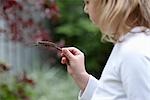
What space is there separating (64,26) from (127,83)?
7439 mm

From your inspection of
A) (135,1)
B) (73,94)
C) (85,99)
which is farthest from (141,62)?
(73,94)

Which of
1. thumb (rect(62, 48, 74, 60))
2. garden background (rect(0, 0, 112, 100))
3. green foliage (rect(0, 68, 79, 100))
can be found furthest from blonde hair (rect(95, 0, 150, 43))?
green foliage (rect(0, 68, 79, 100))

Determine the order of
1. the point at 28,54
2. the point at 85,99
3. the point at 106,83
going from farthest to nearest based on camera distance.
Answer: the point at 28,54 < the point at 85,99 < the point at 106,83

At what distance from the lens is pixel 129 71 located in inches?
93.0

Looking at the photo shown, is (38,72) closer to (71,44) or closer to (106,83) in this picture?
(71,44)

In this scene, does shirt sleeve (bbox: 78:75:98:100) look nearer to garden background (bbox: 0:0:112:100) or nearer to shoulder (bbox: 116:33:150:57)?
shoulder (bbox: 116:33:150:57)

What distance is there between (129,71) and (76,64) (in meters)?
0.56

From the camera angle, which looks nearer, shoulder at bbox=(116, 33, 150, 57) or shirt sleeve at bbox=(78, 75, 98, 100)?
shoulder at bbox=(116, 33, 150, 57)

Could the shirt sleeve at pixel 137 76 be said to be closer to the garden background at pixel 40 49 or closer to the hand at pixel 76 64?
the hand at pixel 76 64

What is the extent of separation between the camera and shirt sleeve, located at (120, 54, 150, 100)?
235 cm

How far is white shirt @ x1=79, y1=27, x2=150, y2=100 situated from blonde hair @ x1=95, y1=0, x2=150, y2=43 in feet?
0.10

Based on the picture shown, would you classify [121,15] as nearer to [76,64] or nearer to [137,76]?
[137,76]

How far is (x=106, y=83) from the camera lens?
8.22 feet

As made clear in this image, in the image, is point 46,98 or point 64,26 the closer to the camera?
point 46,98
